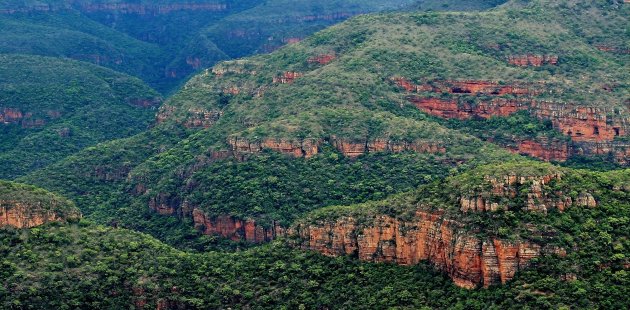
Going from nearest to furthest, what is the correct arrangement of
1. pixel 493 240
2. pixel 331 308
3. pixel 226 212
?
pixel 493 240 < pixel 331 308 < pixel 226 212

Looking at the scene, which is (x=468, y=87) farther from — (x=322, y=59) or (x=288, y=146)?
(x=288, y=146)

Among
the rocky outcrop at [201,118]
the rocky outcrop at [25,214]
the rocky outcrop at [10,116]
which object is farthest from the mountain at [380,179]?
the rocky outcrop at [10,116]

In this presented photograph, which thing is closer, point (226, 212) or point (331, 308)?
point (331, 308)

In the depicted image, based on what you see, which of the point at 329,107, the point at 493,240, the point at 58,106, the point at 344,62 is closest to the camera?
the point at 493,240

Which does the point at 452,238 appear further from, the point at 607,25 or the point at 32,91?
the point at 32,91

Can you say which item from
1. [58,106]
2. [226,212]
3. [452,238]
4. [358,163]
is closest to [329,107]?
[358,163]

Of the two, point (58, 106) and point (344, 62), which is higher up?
point (344, 62)

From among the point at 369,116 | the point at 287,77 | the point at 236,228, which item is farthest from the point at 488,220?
the point at 287,77
